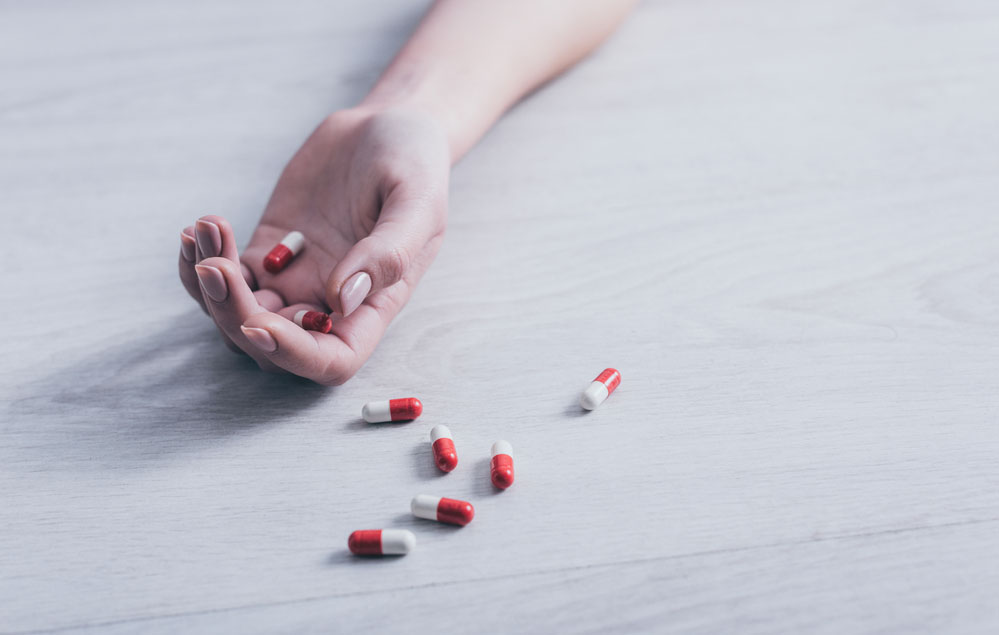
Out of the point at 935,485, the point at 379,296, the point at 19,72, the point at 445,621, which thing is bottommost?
the point at 935,485

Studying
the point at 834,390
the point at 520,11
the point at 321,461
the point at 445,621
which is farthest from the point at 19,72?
the point at 834,390

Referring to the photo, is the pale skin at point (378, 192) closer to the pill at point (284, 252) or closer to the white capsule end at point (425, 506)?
the pill at point (284, 252)

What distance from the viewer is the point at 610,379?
1.36m

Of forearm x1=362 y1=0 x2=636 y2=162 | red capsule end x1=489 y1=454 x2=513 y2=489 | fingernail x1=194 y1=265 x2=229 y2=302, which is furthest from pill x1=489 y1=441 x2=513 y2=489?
forearm x1=362 y1=0 x2=636 y2=162

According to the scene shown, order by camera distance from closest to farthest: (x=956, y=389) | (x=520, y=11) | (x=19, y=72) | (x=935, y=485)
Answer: (x=935, y=485) < (x=956, y=389) < (x=520, y=11) < (x=19, y=72)

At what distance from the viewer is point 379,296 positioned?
1.43 m

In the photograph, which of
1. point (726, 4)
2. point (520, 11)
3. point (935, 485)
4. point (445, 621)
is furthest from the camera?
point (726, 4)

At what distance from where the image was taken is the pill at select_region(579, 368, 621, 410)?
1.33 m

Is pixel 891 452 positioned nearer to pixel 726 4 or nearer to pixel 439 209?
pixel 439 209

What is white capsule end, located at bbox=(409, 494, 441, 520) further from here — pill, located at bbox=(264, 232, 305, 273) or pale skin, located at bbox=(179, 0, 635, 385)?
pill, located at bbox=(264, 232, 305, 273)

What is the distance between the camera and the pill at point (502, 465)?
3.99 ft

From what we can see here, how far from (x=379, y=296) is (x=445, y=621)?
60cm

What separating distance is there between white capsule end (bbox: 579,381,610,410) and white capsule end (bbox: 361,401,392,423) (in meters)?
0.33

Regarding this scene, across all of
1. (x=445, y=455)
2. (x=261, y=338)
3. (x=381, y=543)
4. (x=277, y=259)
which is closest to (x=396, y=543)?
(x=381, y=543)
